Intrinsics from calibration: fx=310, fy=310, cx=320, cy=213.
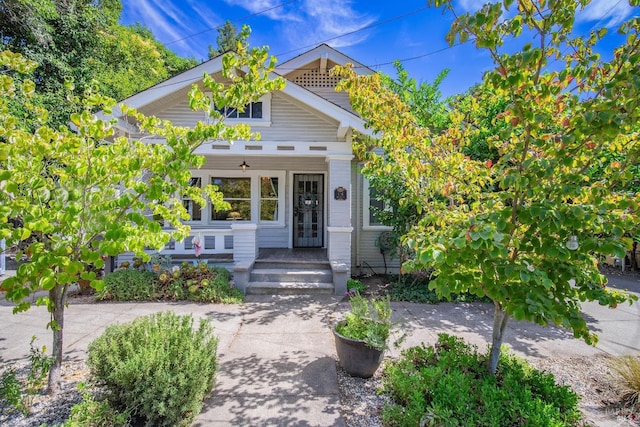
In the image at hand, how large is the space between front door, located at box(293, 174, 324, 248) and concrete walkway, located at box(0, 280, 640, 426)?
11.2 feet

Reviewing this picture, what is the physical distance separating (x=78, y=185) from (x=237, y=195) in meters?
6.92

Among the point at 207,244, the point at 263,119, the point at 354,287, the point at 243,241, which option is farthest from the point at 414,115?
the point at 207,244

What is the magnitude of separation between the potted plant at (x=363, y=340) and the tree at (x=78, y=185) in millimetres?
2064

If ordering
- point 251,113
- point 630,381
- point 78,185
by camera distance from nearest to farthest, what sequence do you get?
point 78,185 → point 630,381 → point 251,113

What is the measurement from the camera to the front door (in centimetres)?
952

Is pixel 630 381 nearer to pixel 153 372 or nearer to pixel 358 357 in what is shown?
pixel 358 357

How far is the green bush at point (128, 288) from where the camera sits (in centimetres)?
587

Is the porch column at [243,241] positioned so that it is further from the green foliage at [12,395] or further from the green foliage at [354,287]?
the green foliage at [12,395]

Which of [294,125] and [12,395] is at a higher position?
[294,125]

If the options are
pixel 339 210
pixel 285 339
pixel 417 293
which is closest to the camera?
pixel 285 339

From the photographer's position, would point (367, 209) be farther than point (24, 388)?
Yes

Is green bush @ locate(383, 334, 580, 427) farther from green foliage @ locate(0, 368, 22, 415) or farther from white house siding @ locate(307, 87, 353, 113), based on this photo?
white house siding @ locate(307, 87, 353, 113)

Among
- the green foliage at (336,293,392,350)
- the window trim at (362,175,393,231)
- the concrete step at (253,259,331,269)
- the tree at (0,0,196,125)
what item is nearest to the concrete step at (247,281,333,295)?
the concrete step at (253,259,331,269)

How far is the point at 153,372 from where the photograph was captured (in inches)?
95.0
